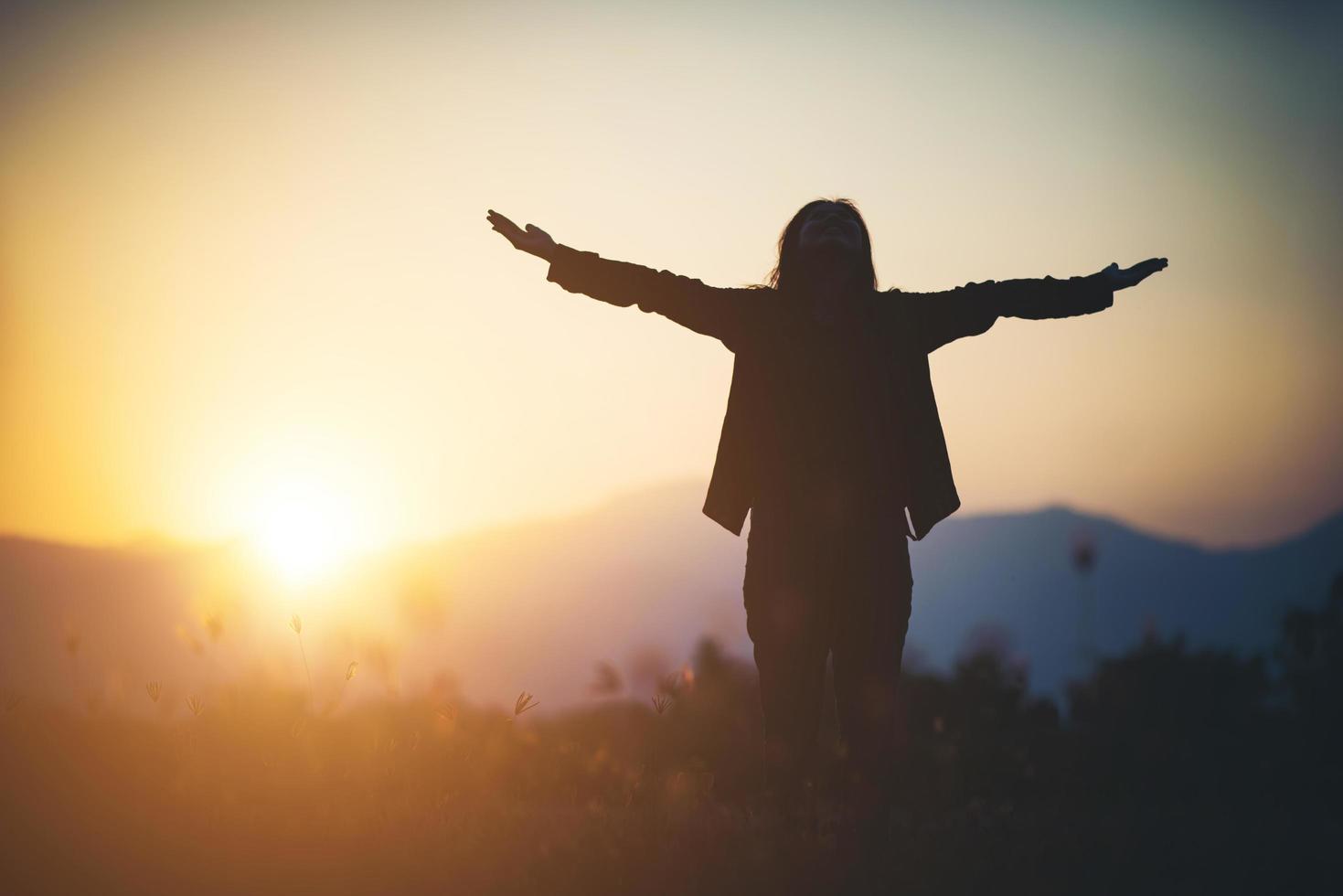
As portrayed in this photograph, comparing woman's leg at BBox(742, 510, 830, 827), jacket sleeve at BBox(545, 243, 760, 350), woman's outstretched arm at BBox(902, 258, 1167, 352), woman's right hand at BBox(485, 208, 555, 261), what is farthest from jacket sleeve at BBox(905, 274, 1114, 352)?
woman's right hand at BBox(485, 208, 555, 261)

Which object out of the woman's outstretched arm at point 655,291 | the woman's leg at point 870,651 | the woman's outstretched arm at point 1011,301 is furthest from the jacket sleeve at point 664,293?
the woman's leg at point 870,651

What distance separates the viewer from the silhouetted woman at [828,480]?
599 cm

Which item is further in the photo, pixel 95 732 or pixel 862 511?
pixel 95 732

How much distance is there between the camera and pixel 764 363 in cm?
625

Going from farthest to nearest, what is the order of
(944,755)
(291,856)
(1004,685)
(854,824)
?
(1004,685) < (944,755) < (854,824) < (291,856)

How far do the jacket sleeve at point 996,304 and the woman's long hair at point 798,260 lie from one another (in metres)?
0.32

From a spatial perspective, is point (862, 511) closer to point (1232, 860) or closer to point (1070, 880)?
point (1070, 880)

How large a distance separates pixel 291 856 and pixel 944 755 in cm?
457

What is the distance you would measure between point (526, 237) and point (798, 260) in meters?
1.66

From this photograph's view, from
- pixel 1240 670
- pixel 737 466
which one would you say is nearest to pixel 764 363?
pixel 737 466

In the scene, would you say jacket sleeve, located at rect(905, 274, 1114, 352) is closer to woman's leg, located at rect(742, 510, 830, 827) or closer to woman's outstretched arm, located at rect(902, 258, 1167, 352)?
woman's outstretched arm, located at rect(902, 258, 1167, 352)

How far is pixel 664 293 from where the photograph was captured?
6562mm

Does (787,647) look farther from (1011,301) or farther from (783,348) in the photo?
(1011,301)

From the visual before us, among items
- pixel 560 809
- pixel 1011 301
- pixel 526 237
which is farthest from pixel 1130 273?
pixel 560 809
